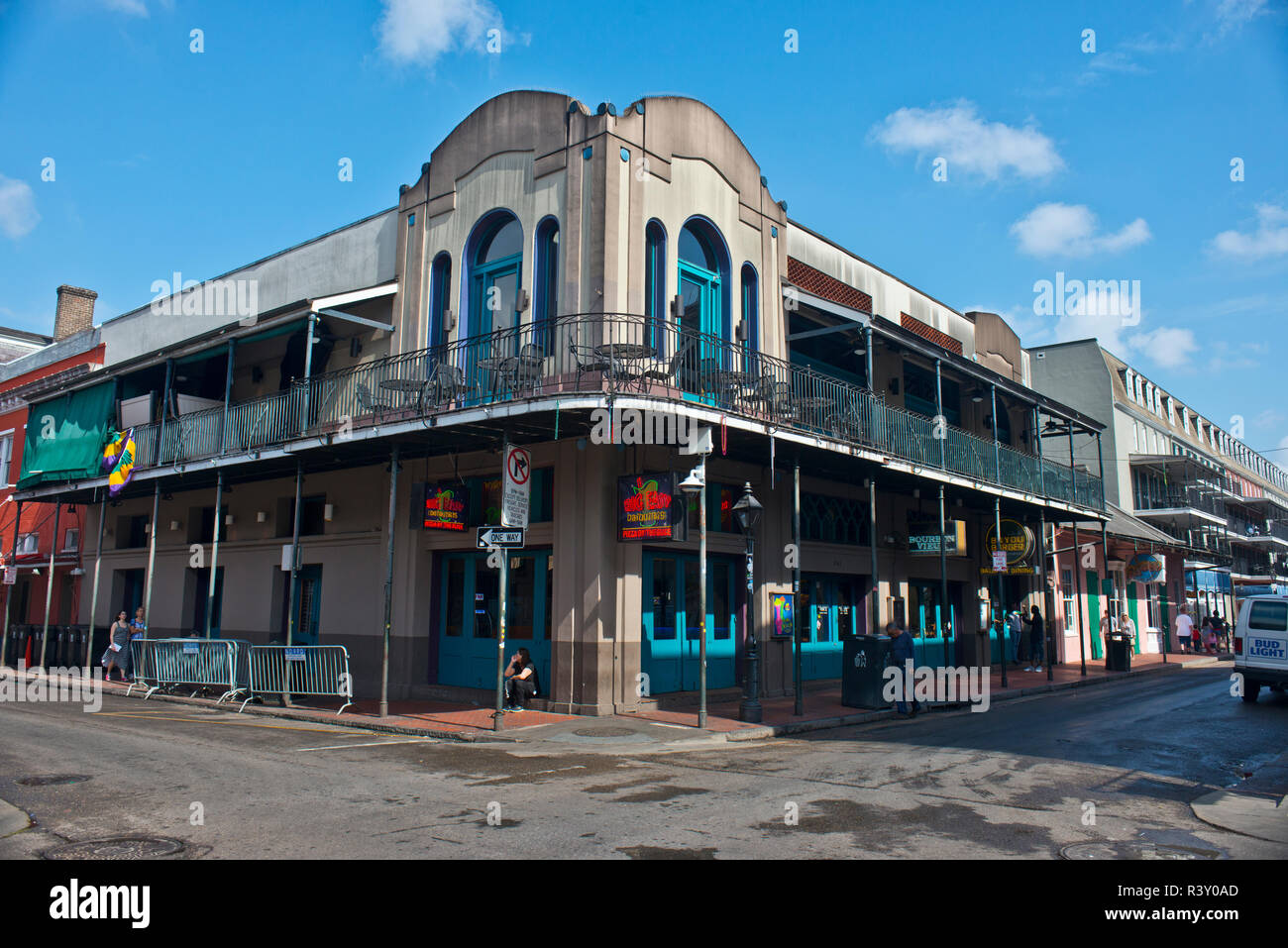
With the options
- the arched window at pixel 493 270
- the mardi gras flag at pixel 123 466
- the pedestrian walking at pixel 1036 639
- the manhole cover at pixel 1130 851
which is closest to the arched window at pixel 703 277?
the arched window at pixel 493 270

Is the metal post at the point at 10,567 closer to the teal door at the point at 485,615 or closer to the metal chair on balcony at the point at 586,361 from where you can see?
the teal door at the point at 485,615

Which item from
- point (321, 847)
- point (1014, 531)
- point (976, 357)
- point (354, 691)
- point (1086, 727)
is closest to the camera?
point (321, 847)

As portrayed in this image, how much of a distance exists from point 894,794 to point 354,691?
12.4m

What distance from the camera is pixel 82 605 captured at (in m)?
25.2

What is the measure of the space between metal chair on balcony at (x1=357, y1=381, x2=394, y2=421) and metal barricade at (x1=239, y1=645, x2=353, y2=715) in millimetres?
3959

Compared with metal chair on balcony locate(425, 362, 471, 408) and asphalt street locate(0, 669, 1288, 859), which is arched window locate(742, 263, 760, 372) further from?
asphalt street locate(0, 669, 1288, 859)

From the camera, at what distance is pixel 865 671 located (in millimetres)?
14992

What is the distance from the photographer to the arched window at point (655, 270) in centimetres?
1513

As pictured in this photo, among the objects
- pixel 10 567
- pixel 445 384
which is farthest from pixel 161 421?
pixel 10 567

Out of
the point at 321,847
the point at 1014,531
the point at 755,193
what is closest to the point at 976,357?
the point at 1014,531

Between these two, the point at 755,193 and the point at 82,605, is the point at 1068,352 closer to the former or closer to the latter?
the point at 755,193

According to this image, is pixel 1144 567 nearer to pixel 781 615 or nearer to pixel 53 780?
pixel 781 615

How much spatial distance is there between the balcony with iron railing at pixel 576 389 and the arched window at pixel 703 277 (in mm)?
853

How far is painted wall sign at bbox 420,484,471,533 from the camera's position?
14836mm
